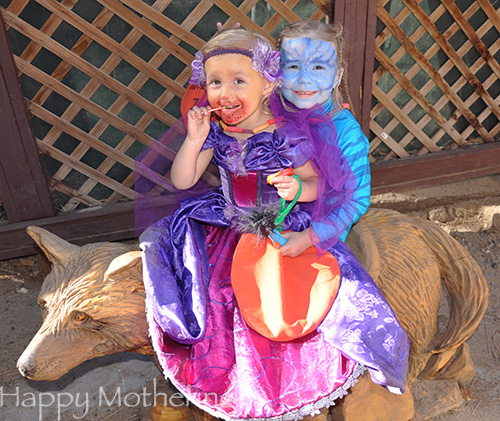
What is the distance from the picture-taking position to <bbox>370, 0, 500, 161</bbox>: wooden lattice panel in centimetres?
285

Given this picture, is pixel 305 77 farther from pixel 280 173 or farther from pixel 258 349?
pixel 258 349

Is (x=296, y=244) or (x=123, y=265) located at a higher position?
(x=296, y=244)

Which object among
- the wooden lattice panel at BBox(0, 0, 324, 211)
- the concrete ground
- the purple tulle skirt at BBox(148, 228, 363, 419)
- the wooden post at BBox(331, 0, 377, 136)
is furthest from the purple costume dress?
the wooden post at BBox(331, 0, 377, 136)

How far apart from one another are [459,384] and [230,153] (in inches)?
51.2

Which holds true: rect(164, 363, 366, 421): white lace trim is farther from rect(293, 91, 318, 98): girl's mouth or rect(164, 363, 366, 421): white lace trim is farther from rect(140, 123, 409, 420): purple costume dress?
rect(293, 91, 318, 98): girl's mouth

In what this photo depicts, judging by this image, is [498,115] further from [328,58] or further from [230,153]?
[230,153]

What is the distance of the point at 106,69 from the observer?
2.47m

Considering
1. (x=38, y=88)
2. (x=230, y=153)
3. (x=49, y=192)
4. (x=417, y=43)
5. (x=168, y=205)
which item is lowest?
(x=49, y=192)

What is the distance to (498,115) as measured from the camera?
3.29 m

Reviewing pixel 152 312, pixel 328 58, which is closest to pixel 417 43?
pixel 328 58

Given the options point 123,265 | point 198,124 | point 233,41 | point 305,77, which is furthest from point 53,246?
→ point 305,77

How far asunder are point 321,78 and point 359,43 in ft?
4.51

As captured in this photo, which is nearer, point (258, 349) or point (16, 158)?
point (258, 349)

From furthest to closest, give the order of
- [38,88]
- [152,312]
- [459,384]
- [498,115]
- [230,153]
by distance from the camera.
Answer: [498,115]
[38,88]
[459,384]
[230,153]
[152,312]
